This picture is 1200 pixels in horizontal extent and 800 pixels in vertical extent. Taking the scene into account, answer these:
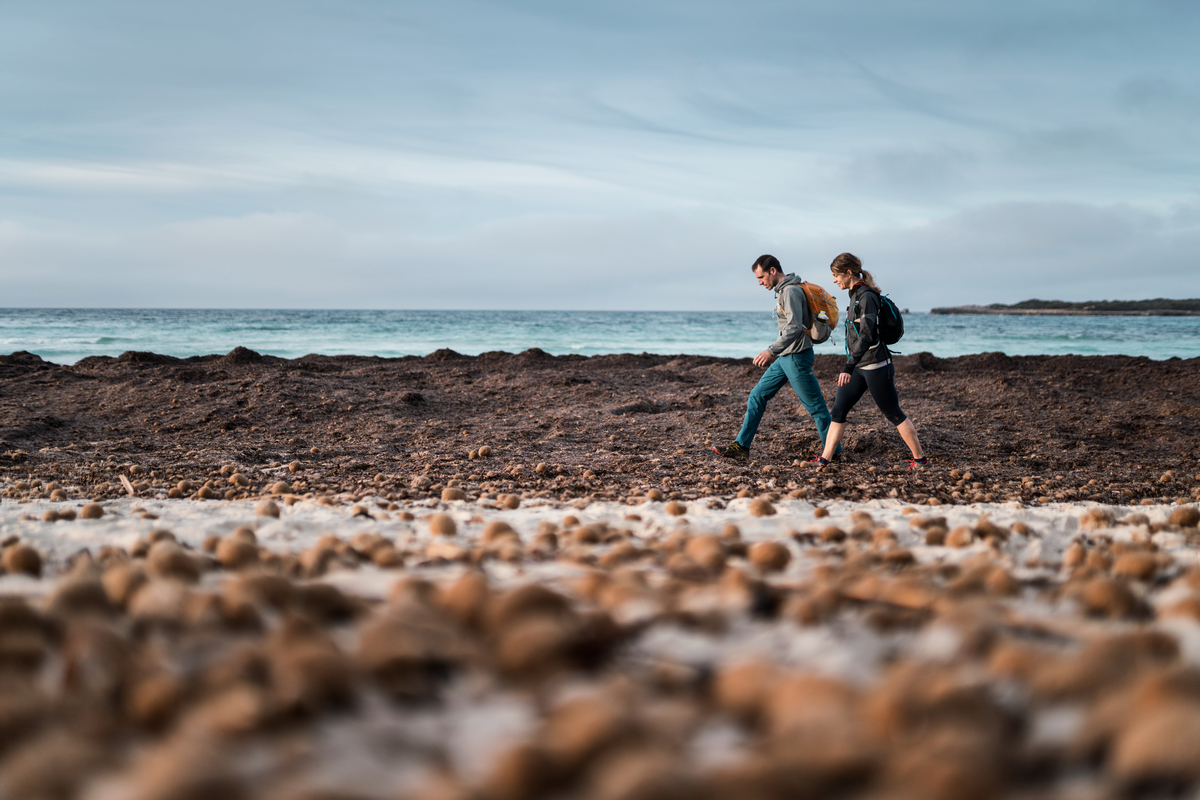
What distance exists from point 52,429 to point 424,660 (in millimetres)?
7686

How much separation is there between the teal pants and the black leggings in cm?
15

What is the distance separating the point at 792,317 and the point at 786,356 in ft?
1.18

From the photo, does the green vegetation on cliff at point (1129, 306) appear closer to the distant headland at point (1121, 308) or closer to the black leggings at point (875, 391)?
the distant headland at point (1121, 308)

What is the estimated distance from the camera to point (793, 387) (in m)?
6.20

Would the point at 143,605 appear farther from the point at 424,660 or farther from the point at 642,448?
the point at 642,448

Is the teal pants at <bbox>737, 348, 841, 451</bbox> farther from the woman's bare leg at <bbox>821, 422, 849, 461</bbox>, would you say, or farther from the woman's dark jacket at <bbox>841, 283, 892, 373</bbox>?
the woman's dark jacket at <bbox>841, 283, 892, 373</bbox>

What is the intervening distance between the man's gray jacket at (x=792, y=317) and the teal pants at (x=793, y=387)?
9cm

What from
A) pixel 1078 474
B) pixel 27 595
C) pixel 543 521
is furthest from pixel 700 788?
pixel 1078 474

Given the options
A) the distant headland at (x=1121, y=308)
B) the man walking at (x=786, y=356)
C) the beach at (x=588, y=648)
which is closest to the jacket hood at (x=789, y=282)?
the man walking at (x=786, y=356)

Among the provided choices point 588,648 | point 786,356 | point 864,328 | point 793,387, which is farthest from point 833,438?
point 588,648

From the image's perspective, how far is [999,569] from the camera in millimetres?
2350

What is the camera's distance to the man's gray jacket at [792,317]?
236 inches

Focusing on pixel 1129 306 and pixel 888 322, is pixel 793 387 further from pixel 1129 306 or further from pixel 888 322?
pixel 1129 306

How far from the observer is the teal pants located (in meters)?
6.16
